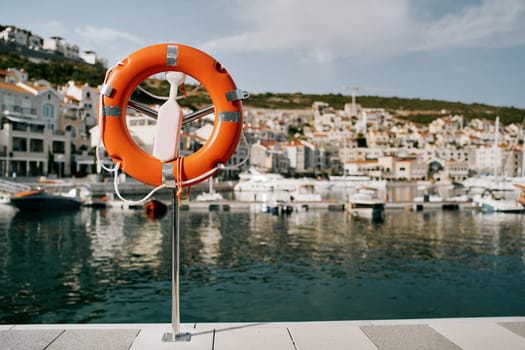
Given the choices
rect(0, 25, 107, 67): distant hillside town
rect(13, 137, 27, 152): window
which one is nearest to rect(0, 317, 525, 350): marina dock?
rect(13, 137, 27, 152): window

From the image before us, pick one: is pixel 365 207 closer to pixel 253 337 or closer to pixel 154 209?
pixel 154 209

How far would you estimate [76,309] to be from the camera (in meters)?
8.05

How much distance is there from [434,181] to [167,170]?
3360 inches

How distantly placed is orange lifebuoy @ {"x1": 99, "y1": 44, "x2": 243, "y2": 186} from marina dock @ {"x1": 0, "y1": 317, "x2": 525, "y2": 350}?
132 cm

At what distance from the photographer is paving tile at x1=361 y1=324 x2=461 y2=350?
3414mm

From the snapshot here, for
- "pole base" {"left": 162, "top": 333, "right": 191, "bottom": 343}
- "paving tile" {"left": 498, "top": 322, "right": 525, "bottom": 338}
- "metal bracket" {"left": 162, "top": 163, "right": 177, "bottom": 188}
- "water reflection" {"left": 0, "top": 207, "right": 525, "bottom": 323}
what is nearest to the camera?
"pole base" {"left": 162, "top": 333, "right": 191, "bottom": 343}

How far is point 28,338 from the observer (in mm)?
3541

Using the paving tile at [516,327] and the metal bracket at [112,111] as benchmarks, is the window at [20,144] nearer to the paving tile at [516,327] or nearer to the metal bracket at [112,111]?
the metal bracket at [112,111]

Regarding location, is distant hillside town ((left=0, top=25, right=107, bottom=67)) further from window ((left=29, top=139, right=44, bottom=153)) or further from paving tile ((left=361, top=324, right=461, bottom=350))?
paving tile ((left=361, top=324, right=461, bottom=350))

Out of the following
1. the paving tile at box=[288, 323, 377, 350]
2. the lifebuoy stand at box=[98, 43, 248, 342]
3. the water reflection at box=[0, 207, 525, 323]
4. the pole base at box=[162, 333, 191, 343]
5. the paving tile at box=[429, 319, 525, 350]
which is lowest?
the water reflection at box=[0, 207, 525, 323]

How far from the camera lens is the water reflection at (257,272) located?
27.0ft

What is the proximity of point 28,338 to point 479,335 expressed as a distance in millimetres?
3605

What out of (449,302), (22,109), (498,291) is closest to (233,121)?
(449,302)

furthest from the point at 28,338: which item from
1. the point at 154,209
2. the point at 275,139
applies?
the point at 275,139
